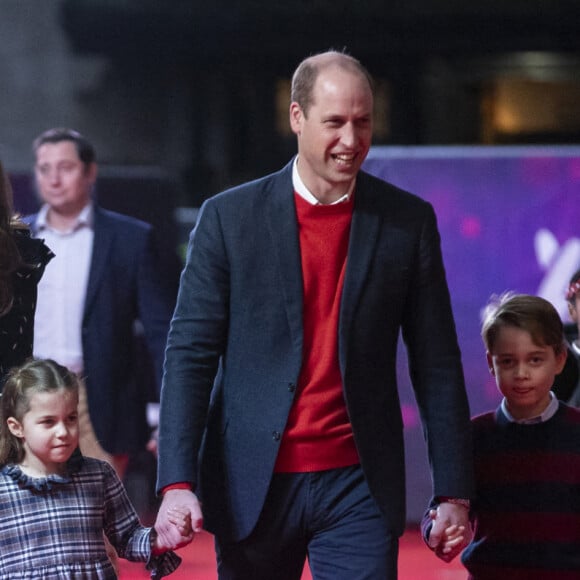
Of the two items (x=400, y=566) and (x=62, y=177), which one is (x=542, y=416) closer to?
(x=400, y=566)

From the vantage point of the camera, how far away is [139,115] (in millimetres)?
6594

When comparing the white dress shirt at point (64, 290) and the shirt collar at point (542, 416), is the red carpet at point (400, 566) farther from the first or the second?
the shirt collar at point (542, 416)

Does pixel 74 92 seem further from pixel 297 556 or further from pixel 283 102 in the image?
pixel 297 556

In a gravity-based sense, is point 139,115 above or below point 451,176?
above

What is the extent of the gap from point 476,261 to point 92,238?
1.59 m

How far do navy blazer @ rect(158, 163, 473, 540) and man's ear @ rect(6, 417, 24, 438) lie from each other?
37 centimetres

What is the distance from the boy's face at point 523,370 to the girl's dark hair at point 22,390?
0.94 m

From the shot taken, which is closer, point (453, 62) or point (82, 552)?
point (82, 552)

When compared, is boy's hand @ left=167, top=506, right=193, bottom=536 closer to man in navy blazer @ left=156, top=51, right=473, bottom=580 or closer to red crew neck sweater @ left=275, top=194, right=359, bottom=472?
man in navy blazer @ left=156, top=51, right=473, bottom=580

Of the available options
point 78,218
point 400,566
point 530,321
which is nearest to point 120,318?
point 78,218

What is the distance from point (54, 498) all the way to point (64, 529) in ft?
0.23

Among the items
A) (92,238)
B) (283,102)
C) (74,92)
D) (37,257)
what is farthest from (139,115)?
(37,257)

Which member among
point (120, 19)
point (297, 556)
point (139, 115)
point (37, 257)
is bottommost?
point (297, 556)

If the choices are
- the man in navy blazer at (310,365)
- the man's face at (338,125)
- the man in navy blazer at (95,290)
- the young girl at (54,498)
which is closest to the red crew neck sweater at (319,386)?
the man in navy blazer at (310,365)
